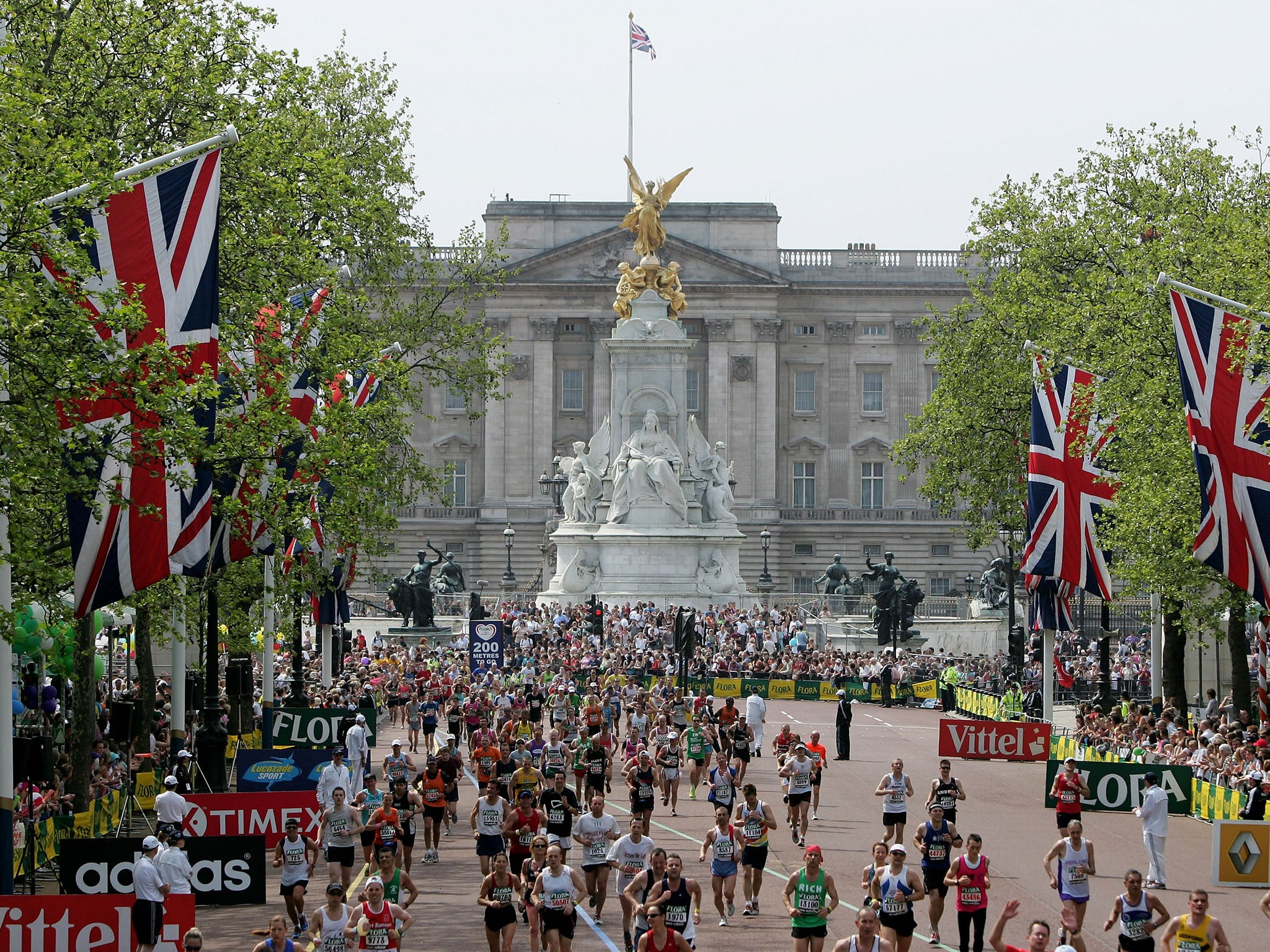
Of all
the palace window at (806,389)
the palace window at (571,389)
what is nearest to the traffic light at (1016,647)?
the palace window at (806,389)

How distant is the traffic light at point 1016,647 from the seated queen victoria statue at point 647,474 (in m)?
19.0

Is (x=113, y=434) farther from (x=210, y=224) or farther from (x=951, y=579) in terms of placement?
(x=951, y=579)

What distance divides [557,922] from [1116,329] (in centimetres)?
2514

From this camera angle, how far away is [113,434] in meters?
18.7

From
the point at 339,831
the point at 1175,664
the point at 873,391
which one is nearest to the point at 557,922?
the point at 339,831

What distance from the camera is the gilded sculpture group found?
72.1 meters

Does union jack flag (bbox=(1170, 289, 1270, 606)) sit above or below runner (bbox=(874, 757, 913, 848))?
above

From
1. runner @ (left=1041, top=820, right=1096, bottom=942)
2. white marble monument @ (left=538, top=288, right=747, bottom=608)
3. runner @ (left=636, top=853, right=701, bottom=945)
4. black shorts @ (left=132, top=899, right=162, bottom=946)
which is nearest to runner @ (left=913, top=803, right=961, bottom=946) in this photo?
runner @ (left=1041, top=820, right=1096, bottom=942)

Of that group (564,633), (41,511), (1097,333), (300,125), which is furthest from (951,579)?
(41,511)

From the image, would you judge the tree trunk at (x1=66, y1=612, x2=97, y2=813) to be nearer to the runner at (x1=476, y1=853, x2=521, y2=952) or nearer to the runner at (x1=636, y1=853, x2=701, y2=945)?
the runner at (x1=476, y1=853, x2=521, y2=952)

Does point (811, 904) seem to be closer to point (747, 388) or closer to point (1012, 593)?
point (1012, 593)

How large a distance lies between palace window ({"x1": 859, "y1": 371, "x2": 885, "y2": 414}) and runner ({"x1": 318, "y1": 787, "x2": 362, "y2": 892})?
283ft

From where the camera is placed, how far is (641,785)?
80.1ft

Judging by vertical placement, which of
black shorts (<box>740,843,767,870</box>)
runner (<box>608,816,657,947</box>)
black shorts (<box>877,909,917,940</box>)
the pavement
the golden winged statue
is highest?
the golden winged statue
